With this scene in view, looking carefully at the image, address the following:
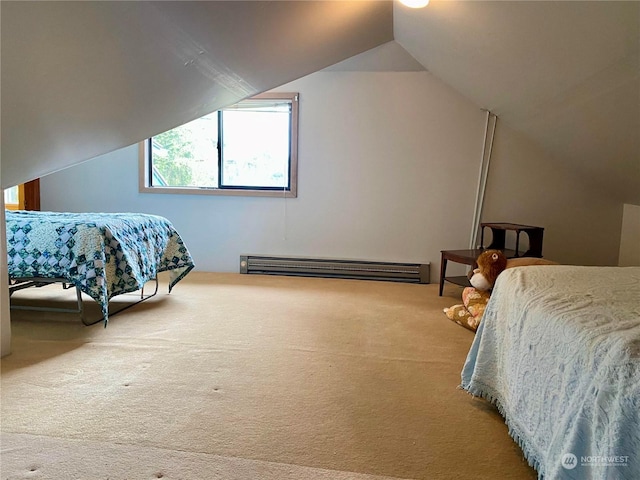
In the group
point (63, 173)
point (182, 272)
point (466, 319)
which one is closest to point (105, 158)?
point (63, 173)

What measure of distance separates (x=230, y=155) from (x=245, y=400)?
9.96 ft

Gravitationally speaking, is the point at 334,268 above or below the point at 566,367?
below

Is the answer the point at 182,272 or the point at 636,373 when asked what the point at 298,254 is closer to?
the point at 182,272

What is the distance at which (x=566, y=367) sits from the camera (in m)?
1.21

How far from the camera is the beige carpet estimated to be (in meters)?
1.46

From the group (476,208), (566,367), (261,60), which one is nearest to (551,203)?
(476,208)

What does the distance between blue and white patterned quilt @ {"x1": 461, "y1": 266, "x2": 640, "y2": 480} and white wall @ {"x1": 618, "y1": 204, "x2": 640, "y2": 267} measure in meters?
2.36

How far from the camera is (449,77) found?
368 centimetres

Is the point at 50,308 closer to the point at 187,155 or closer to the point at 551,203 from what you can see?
the point at 187,155

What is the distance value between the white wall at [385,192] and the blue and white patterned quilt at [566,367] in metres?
2.35

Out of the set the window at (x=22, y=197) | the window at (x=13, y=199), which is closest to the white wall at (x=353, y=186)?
the window at (x=22, y=197)

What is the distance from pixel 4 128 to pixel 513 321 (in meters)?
1.88

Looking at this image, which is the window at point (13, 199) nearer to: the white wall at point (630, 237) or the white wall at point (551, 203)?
the white wall at point (551, 203)

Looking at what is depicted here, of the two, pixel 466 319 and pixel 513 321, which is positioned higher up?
pixel 513 321
